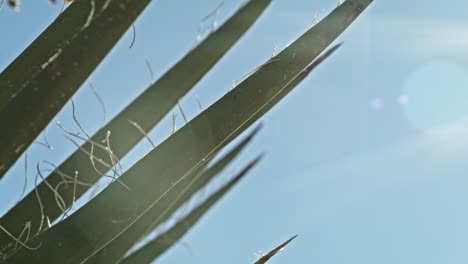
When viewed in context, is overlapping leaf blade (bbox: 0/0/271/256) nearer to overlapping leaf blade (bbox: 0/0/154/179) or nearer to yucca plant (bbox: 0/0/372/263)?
yucca plant (bbox: 0/0/372/263)

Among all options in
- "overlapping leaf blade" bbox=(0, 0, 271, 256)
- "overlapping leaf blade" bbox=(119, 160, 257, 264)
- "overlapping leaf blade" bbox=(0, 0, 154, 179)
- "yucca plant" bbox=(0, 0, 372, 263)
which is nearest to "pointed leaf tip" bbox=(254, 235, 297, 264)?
"yucca plant" bbox=(0, 0, 372, 263)

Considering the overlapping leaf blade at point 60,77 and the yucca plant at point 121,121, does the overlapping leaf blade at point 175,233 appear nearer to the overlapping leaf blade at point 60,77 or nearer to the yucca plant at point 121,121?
the yucca plant at point 121,121

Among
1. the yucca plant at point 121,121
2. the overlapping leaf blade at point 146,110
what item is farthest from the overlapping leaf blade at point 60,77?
the overlapping leaf blade at point 146,110

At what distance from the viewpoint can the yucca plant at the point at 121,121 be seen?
0.81 m

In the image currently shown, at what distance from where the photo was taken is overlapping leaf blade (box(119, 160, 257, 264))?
4.11 ft

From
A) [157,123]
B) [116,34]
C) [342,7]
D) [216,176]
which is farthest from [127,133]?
[342,7]

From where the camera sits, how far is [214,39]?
104 cm

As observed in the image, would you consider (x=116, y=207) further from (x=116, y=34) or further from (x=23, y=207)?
(x=23, y=207)

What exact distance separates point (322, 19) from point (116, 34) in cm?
45

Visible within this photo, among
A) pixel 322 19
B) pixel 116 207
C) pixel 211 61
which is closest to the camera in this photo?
pixel 116 207

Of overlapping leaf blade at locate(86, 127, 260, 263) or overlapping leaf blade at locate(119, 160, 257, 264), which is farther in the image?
overlapping leaf blade at locate(119, 160, 257, 264)

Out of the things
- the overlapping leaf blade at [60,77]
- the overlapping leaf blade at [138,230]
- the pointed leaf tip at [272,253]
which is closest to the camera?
the overlapping leaf blade at [60,77]

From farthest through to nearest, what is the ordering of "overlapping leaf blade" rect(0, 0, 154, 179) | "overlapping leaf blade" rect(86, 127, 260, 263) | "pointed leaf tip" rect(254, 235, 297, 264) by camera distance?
"pointed leaf tip" rect(254, 235, 297, 264) < "overlapping leaf blade" rect(86, 127, 260, 263) < "overlapping leaf blade" rect(0, 0, 154, 179)

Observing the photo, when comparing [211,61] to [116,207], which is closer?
[116,207]
